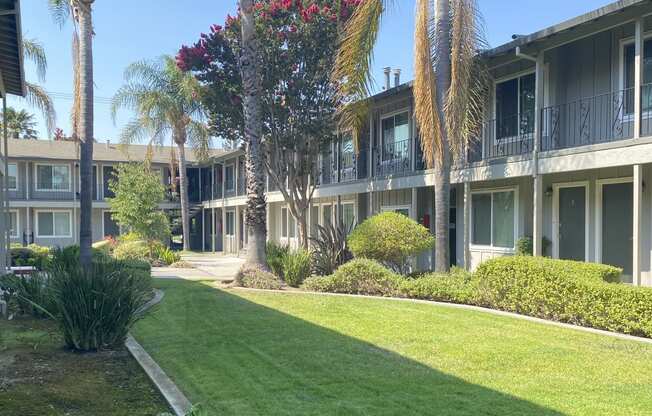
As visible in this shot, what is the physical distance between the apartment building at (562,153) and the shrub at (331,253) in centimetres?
290

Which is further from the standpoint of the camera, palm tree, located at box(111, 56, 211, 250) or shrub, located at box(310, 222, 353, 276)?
palm tree, located at box(111, 56, 211, 250)

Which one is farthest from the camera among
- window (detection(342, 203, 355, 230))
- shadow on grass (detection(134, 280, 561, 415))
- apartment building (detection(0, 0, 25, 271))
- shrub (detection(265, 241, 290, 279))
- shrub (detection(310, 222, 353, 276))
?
window (detection(342, 203, 355, 230))

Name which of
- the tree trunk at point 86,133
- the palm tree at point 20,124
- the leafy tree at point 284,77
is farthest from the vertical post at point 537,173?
the palm tree at point 20,124

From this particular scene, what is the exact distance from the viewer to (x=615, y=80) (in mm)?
12008

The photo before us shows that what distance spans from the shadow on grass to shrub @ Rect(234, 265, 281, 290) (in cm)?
430

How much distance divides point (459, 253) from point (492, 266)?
19.0 feet

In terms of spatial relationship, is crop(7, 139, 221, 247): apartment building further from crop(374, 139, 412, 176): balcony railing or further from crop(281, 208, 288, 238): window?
crop(374, 139, 412, 176): balcony railing

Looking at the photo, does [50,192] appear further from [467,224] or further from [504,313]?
[504,313]

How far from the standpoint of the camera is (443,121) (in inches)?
498

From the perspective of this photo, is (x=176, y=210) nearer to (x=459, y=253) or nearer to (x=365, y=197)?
(x=365, y=197)

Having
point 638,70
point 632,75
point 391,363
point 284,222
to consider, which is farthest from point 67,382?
point 284,222

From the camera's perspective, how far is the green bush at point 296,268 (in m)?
14.3

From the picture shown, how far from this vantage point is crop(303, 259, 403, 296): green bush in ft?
41.3

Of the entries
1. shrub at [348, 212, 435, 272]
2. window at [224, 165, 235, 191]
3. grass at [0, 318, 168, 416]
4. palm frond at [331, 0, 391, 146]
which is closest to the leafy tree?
palm frond at [331, 0, 391, 146]
